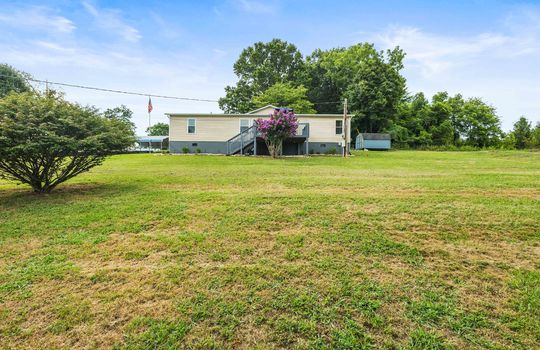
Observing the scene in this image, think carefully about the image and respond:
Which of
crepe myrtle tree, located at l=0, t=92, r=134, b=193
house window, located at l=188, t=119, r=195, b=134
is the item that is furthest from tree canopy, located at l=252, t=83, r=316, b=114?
crepe myrtle tree, located at l=0, t=92, r=134, b=193

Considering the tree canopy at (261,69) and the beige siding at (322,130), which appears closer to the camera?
the beige siding at (322,130)

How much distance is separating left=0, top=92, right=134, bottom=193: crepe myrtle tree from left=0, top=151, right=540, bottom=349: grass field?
3.53 ft

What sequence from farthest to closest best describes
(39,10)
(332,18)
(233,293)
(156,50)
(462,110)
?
(462,110), (156,50), (332,18), (39,10), (233,293)

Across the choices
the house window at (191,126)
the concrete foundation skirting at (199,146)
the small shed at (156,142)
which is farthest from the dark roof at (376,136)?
the small shed at (156,142)

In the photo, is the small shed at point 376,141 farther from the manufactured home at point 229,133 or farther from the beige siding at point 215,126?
the beige siding at point 215,126

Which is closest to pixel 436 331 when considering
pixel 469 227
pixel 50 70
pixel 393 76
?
pixel 469 227

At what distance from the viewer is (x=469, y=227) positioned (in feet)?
13.3

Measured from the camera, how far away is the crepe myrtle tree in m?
5.39

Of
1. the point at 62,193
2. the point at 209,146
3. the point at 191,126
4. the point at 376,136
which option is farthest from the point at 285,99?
the point at 62,193

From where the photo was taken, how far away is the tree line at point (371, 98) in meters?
36.9

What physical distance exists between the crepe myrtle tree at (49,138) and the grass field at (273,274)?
108 centimetres

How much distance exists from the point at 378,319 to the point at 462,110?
1970 inches

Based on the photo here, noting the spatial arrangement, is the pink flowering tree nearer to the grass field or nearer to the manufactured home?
the manufactured home

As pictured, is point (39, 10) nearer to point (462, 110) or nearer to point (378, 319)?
point (378, 319)
